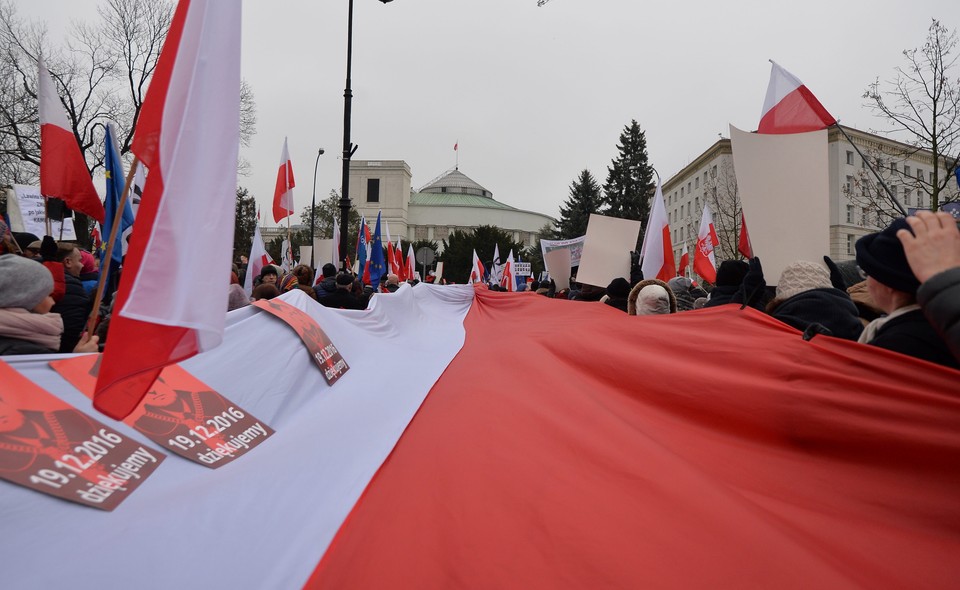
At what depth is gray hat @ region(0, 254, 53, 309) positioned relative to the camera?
2.80 metres

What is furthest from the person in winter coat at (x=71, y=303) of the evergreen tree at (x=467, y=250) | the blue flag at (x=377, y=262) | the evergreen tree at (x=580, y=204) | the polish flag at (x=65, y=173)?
the evergreen tree at (x=467, y=250)

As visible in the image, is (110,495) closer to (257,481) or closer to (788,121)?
(257,481)

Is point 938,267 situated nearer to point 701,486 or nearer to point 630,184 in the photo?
point 701,486

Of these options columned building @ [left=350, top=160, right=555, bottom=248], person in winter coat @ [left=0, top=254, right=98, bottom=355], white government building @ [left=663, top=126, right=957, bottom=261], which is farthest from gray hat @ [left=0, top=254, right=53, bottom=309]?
columned building @ [left=350, top=160, right=555, bottom=248]

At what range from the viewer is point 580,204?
6347 centimetres

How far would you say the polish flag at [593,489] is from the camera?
1.71 meters

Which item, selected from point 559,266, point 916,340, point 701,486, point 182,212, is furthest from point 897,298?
point 559,266

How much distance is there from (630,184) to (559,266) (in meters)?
52.8

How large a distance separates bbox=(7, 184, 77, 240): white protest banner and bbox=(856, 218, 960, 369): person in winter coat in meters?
12.9

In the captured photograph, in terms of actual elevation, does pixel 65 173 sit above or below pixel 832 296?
above

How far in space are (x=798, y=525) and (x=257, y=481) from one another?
6.05 ft

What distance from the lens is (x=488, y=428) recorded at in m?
2.74

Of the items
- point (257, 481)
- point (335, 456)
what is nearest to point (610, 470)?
point (335, 456)

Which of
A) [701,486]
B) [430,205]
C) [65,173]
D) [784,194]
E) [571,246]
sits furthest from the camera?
[430,205]
